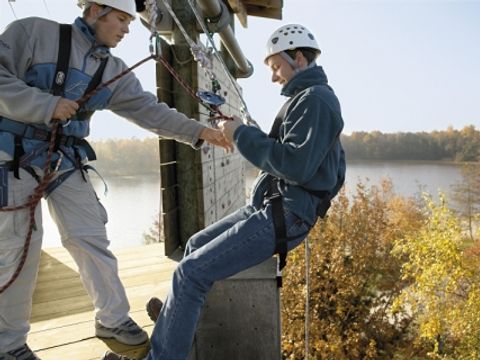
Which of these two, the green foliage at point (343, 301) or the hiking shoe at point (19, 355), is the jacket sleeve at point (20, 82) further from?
the green foliage at point (343, 301)

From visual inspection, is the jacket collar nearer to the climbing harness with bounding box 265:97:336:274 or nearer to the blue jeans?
the climbing harness with bounding box 265:97:336:274

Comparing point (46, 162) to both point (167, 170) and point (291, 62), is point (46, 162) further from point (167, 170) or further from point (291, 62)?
point (167, 170)

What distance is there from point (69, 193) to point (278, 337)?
5.10ft

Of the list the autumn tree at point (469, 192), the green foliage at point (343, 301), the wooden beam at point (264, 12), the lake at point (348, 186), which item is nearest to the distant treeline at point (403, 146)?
the lake at point (348, 186)

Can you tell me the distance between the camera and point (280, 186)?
94.8 inches

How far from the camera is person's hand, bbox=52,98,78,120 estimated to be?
7.19ft

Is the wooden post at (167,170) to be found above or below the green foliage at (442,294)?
above

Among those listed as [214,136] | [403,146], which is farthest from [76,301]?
[403,146]

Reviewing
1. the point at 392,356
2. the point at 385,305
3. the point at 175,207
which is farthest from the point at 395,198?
the point at 175,207

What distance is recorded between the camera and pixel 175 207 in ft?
15.6

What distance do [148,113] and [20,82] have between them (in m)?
0.91

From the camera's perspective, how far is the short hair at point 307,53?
97.3 inches

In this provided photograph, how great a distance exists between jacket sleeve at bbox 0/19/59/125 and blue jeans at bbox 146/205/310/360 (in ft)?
3.54

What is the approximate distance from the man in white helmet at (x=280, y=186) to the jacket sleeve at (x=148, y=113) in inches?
26.4
